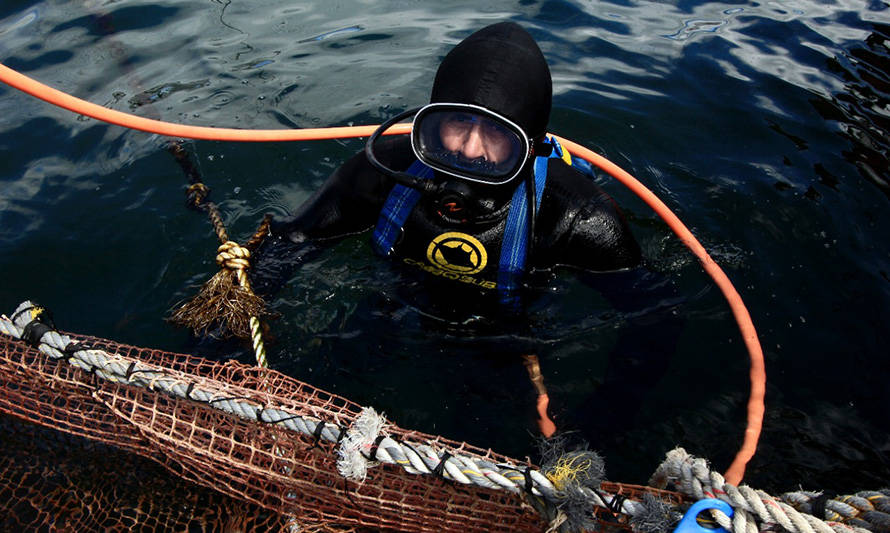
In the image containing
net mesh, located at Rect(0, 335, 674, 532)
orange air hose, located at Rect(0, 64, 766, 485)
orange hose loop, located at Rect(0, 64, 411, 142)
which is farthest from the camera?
orange hose loop, located at Rect(0, 64, 411, 142)

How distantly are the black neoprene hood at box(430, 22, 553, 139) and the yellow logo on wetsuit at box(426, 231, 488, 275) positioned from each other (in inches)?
23.9

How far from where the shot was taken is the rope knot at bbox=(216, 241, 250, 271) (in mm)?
2807

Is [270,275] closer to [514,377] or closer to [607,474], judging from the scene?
[514,377]

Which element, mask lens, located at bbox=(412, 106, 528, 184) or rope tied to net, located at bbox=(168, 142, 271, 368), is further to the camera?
rope tied to net, located at bbox=(168, 142, 271, 368)

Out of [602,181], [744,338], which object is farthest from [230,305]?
[602,181]

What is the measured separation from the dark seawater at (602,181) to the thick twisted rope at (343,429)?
1167 mm

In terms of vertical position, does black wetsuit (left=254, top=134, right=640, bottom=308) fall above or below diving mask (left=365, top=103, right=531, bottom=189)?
below

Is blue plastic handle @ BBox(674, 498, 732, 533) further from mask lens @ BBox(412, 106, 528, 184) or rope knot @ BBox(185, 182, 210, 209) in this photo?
rope knot @ BBox(185, 182, 210, 209)

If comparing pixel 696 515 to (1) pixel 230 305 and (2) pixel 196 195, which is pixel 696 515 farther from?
(2) pixel 196 195

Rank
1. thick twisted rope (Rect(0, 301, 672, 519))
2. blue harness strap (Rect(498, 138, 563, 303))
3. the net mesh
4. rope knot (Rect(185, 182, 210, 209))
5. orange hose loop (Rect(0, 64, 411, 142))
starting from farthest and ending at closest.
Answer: rope knot (Rect(185, 182, 210, 209)) → orange hose loop (Rect(0, 64, 411, 142)) → blue harness strap (Rect(498, 138, 563, 303)) → the net mesh → thick twisted rope (Rect(0, 301, 672, 519))

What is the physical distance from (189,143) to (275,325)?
7.65 feet

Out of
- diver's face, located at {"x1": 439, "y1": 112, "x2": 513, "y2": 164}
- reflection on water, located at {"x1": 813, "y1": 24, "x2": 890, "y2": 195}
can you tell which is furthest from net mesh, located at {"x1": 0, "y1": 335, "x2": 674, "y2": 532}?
reflection on water, located at {"x1": 813, "y1": 24, "x2": 890, "y2": 195}

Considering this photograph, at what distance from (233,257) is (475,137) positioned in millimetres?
1325

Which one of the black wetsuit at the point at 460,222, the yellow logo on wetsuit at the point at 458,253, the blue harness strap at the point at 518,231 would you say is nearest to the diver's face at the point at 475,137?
the black wetsuit at the point at 460,222
